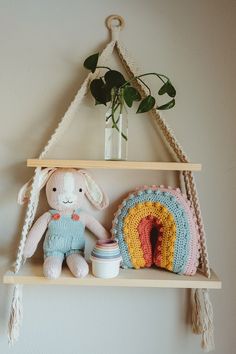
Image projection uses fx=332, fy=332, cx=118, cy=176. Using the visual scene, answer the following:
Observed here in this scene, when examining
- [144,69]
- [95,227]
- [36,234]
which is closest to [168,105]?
[144,69]

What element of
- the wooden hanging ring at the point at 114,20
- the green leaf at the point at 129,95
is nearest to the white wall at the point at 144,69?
the wooden hanging ring at the point at 114,20

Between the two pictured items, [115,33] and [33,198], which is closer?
[33,198]

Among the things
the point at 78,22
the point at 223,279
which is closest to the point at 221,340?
the point at 223,279

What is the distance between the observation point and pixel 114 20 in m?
0.94

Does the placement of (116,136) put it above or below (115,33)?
below

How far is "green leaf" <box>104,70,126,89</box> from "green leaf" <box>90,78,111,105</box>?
0.01 m

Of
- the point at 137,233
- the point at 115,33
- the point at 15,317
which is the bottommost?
the point at 15,317

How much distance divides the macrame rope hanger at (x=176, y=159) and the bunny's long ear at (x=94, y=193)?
0.13 metres

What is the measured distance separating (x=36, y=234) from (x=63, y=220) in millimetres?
78

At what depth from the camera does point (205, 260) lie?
32.8 inches

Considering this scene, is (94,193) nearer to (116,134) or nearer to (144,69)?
(116,134)

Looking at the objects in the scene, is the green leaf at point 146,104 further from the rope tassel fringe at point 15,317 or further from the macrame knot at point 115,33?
the rope tassel fringe at point 15,317

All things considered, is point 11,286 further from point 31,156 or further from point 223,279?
point 223,279

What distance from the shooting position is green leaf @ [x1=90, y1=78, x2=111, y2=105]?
856 mm
